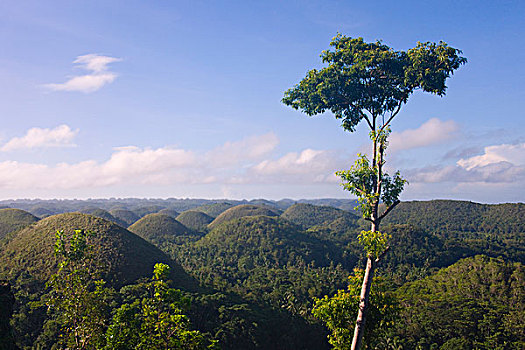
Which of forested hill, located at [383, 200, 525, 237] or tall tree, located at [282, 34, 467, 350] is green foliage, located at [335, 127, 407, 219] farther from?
forested hill, located at [383, 200, 525, 237]

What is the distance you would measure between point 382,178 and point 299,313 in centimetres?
6052

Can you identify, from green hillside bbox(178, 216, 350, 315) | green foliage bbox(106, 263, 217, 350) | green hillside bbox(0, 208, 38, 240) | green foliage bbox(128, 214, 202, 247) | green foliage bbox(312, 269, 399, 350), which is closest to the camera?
green foliage bbox(106, 263, 217, 350)

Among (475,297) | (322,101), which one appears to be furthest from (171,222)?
(322,101)

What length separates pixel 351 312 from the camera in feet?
46.0

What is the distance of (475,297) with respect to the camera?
71.6m

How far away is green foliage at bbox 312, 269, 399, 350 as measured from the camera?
14.1 metres

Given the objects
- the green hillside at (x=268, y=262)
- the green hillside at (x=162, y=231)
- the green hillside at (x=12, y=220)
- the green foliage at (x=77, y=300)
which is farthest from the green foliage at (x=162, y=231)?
the green foliage at (x=77, y=300)

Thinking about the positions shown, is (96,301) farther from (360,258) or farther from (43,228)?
(360,258)

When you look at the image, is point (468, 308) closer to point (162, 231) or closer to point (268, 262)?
point (268, 262)

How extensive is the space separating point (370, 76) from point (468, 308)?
207 ft

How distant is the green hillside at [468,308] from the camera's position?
5294 cm

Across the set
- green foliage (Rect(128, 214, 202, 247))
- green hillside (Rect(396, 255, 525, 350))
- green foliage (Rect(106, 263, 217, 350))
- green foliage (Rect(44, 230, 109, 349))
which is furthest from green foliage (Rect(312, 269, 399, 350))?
green foliage (Rect(128, 214, 202, 247))

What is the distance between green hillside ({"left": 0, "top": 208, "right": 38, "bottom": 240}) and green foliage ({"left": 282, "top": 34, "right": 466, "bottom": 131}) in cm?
13487

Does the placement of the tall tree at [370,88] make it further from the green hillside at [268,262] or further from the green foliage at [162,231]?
the green foliage at [162,231]
